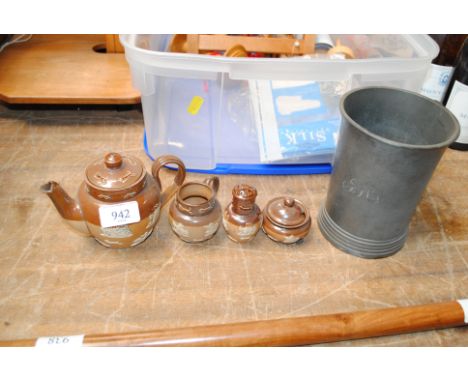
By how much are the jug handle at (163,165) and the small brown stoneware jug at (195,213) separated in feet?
0.07

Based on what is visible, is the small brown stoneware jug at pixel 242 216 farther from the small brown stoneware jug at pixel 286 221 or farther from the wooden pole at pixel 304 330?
the wooden pole at pixel 304 330

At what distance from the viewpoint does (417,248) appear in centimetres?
76

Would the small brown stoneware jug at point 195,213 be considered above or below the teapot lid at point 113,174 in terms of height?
below

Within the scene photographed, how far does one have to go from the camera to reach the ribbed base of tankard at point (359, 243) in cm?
72

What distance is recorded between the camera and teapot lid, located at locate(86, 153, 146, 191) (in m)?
0.62

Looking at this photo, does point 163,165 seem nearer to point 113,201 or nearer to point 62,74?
point 113,201

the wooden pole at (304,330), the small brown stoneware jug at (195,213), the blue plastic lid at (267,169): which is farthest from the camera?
the blue plastic lid at (267,169)

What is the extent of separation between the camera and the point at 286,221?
0.71m

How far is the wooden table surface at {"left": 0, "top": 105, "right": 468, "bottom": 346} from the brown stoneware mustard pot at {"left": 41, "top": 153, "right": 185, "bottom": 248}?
0.22ft

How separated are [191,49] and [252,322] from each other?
26.4 inches

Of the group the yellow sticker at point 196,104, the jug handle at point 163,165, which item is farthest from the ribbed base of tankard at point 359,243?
the yellow sticker at point 196,104

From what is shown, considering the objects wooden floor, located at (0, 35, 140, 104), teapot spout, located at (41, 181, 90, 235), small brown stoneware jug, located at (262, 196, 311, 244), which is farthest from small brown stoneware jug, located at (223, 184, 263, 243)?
wooden floor, located at (0, 35, 140, 104)

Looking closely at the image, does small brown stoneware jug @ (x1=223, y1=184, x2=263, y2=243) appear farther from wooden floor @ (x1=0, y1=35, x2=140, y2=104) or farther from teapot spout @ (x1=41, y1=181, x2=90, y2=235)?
wooden floor @ (x1=0, y1=35, x2=140, y2=104)

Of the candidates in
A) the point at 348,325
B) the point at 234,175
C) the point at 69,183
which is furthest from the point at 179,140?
the point at 348,325
